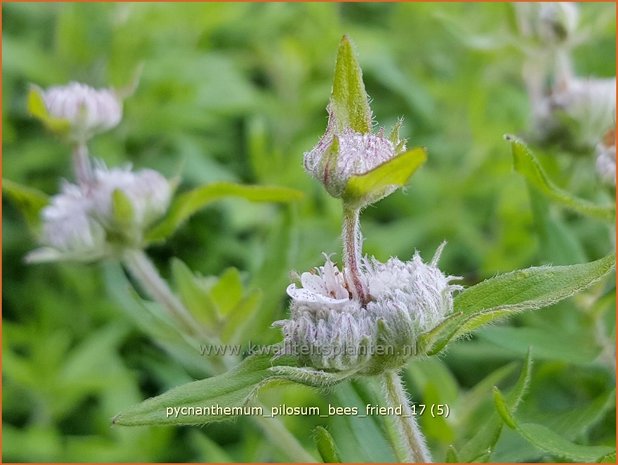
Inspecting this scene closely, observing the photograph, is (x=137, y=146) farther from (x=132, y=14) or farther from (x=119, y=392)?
(x=119, y=392)

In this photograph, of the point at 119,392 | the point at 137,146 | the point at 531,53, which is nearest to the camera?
the point at 531,53

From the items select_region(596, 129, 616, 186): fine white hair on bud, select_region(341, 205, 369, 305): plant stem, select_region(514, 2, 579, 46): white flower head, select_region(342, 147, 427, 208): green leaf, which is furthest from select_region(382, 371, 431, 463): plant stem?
select_region(514, 2, 579, 46): white flower head

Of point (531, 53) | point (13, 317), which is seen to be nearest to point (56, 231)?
point (13, 317)

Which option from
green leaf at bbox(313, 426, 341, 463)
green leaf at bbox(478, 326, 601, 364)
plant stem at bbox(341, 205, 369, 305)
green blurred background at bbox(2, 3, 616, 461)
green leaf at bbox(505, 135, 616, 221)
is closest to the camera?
plant stem at bbox(341, 205, 369, 305)

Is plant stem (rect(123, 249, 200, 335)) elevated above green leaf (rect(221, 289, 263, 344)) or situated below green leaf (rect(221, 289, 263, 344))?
above

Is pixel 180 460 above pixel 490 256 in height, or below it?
Answer: below

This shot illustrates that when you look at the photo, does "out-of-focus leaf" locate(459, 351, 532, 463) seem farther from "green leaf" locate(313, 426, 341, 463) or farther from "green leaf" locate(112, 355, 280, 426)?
"green leaf" locate(112, 355, 280, 426)

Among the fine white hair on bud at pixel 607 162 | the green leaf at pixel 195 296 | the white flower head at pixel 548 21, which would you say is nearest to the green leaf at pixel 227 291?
the green leaf at pixel 195 296

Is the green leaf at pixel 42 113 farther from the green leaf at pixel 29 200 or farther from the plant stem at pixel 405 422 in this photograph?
the plant stem at pixel 405 422

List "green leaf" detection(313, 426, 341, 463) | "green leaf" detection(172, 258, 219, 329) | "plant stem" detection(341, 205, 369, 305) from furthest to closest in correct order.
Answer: "green leaf" detection(172, 258, 219, 329) < "green leaf" detection(313, 426, 341, 463) < "plant stem" detection(341, 205, 369, 305)
